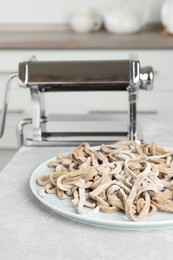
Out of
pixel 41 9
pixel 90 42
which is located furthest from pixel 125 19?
pixel 41 9

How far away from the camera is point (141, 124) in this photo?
1.56 meters

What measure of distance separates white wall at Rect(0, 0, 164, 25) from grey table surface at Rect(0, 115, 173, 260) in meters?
2.12

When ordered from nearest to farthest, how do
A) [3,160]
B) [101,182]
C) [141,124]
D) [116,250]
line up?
[116,250] → [101,182] → [141,124] → [3,160]

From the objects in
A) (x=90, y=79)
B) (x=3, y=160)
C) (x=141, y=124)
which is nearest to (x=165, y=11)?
(x=3, y=160)

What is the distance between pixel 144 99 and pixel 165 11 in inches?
19.2

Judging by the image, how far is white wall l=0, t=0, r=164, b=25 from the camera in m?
3.01

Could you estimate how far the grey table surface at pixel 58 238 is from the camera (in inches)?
31.5

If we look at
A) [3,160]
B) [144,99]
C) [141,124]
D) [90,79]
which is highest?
[90,79]

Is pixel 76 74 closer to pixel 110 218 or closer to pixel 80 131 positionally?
pixel 80 131

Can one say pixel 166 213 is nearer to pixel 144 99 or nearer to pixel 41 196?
pixel 41 196

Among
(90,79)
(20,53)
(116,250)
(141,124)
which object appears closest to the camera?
(116,250)

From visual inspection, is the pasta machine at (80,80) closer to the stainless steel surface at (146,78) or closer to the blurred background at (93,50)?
the stainless steel surface at (146,78)

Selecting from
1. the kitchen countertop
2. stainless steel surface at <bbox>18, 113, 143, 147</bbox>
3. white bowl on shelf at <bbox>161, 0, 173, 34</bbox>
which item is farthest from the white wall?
stainless steel surface at <bbox>18, 113, 143, 147</bbox>

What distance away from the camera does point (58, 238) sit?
33.4 inches
